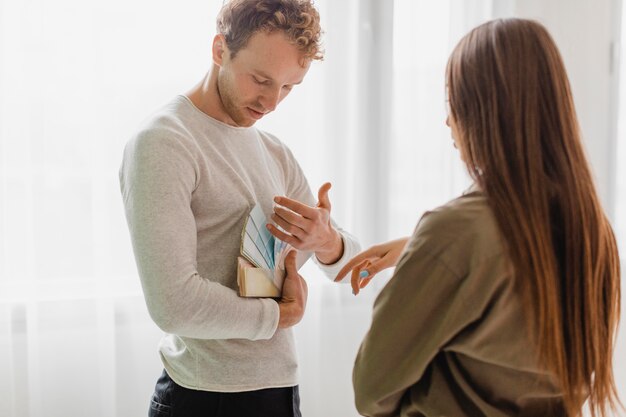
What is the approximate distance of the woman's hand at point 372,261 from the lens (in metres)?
1.41

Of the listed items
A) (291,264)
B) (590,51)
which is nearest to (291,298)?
(291,264)

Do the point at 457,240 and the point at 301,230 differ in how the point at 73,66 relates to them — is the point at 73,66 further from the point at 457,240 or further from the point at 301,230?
the point at 457,240

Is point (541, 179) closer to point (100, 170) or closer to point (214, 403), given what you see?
point (214, 403)

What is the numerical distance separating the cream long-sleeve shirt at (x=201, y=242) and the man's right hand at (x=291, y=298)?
41 millimetres

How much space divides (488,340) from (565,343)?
11 cm

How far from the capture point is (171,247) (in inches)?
46.2

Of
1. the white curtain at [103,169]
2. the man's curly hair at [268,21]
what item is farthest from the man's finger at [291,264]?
the white curtain at [103,169]

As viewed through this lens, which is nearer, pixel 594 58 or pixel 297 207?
pixel 297 207

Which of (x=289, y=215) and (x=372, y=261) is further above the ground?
(x=289, y=215)

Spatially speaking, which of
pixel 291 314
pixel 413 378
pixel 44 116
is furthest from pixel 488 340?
pixel 44 116

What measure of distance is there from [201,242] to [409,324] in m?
0.51

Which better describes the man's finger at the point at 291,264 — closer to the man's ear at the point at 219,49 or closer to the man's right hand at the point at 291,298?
the man's right hand at the point at 291,298

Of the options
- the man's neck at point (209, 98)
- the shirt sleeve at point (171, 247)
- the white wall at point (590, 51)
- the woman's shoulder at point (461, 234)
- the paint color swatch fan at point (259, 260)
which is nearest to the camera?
the woman's shoulder at point (461, 234)

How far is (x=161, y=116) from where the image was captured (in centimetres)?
129
